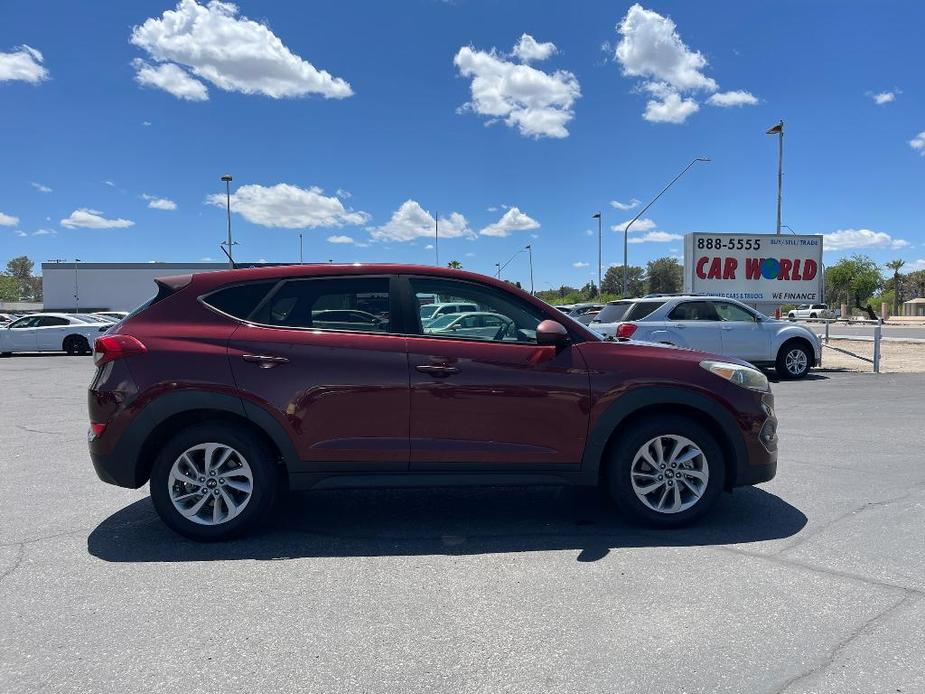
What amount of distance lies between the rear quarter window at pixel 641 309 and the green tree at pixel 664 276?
249 feet

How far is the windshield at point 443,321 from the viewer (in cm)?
434

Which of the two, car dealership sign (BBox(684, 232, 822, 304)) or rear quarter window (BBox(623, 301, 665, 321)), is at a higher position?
car dealership sign (BBox(684, 232, 822, 304))

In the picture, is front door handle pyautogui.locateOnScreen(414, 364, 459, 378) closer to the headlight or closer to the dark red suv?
the dark red suv

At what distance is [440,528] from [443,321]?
1.41 meters

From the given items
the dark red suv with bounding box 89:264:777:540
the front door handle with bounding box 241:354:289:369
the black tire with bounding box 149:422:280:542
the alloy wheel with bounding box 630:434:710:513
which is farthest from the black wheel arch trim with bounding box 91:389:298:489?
the alloy wheel with bounding box 630:434:710:513

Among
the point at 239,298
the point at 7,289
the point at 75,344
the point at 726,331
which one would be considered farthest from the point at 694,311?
the point at 7,289

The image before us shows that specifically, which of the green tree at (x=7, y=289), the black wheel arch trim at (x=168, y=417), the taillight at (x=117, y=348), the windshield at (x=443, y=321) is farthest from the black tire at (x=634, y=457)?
the green tree at (x=7, y=289)

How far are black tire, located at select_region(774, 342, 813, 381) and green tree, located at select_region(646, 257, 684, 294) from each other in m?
74.4

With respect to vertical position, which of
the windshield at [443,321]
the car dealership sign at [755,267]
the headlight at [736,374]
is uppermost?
the car dealership sign at [755,267]

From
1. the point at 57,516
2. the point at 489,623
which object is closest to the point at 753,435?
the point at 489,623

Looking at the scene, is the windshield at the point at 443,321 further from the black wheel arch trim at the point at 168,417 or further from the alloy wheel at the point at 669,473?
the alloy wheel at the point at 669,473

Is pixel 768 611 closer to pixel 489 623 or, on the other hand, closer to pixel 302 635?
pixel 489 623

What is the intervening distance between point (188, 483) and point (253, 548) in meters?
0.58

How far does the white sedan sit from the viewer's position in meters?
21.4
